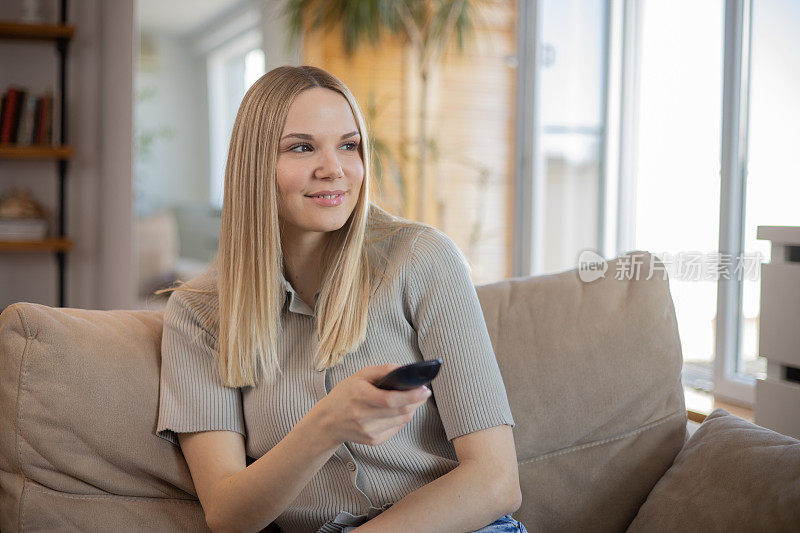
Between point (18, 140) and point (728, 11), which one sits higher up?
point (728, 11)

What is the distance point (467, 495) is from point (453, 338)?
0.82 ft

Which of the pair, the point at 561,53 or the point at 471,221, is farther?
the point at 471,221

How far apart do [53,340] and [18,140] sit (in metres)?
2.91

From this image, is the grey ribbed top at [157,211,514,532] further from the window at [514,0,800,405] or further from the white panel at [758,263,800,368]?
the window at [514,0,800,405]

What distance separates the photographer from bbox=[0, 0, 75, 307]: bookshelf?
3768 mm

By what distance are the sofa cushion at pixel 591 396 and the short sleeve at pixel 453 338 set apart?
0.75 ft

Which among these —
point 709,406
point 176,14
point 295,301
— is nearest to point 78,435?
point 295,301

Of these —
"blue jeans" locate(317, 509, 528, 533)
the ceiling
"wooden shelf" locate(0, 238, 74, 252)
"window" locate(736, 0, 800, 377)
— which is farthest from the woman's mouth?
the ceiling

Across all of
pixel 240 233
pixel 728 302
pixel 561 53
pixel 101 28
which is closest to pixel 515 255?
pixel 561 53

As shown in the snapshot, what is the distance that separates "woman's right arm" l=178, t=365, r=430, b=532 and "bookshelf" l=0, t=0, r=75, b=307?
286cm

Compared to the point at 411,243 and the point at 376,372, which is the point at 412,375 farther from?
the point at 411,243

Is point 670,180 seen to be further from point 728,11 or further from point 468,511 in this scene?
point 468,511

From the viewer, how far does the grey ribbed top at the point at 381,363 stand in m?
1.28

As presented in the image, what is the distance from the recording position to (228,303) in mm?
1386
